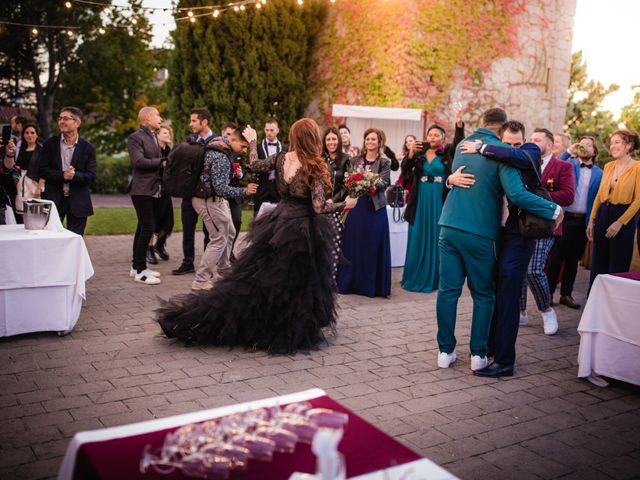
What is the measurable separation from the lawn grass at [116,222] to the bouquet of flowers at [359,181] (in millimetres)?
4277

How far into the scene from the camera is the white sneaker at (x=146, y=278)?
7.90 m

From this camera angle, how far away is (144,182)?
7926mm

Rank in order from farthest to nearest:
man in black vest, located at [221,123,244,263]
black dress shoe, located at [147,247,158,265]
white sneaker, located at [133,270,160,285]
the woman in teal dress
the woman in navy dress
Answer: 1. black dress shoe, located at [147,247,158,265]
2. man in black vest, located at [221,123,244,263]
3. the woman in teal dress
4. white sneaker, located at [133,270,160,285]
5. the woman in navy dress

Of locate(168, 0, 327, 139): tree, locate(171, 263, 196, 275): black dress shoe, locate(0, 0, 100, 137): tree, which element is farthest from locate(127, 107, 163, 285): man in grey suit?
locate(0, 0, 100, 137): tree

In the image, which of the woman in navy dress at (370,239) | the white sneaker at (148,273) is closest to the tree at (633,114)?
the woman in navy dress at (370,239)

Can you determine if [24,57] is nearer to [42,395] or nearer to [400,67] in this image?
[400,67]

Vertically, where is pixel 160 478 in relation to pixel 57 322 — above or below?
above

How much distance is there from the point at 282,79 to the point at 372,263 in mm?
10341

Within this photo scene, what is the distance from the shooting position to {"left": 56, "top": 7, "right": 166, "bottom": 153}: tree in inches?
1172

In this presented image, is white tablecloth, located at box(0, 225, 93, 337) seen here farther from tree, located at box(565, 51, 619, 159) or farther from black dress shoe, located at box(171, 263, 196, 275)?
tree, located at box(565, 51, 619, 159)

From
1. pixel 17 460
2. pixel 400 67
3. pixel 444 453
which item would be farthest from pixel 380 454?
pixel 400 67

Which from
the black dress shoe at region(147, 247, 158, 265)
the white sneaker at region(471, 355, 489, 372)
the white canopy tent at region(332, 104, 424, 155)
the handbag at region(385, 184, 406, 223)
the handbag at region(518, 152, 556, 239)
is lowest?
the black dress shoe at region(147, 247, 158, 265)

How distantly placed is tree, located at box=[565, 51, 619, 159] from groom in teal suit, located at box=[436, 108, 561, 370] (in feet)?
38.5

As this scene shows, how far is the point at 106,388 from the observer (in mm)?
4453
